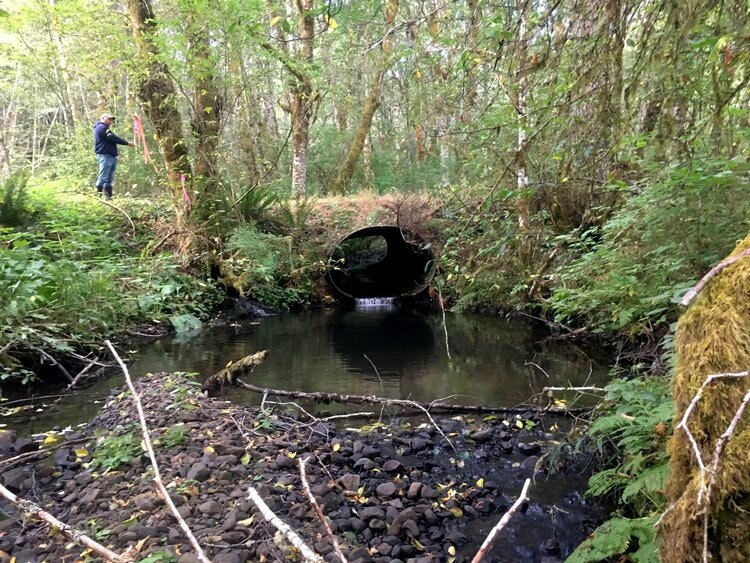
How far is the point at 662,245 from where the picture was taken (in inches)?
188

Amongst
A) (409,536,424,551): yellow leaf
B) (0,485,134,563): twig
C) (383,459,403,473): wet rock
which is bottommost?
(409,536,424,551): yellow leaf

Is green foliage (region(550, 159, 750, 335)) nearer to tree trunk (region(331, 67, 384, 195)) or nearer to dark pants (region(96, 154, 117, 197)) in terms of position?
dark pants (region(96, 154, 117, 197))

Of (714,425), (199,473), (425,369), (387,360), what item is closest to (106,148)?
(387,360)

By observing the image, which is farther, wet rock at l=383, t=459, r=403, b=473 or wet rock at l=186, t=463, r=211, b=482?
wet rock at l=383, t=459, r=403, b=473

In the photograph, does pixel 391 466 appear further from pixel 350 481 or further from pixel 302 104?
pixel 302 104

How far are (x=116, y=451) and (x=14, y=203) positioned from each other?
24.4ft

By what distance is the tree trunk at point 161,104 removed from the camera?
30.2 feet

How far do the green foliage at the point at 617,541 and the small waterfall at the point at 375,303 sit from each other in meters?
9.74

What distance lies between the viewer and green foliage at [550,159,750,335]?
157 inches

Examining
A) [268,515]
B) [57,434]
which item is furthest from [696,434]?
[57,434]

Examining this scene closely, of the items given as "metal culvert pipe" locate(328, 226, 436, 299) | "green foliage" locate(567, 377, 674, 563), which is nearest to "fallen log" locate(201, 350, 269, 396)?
"green foliage" locate(567, 377, 674, 563)

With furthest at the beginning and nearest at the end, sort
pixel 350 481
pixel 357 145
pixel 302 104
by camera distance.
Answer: pixel 357 145 < pixel 302 104 < pixel 350 481

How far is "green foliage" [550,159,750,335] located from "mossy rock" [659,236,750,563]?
151 cm

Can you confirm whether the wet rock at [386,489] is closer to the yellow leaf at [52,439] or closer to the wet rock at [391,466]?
the wet rock at [391,466]
